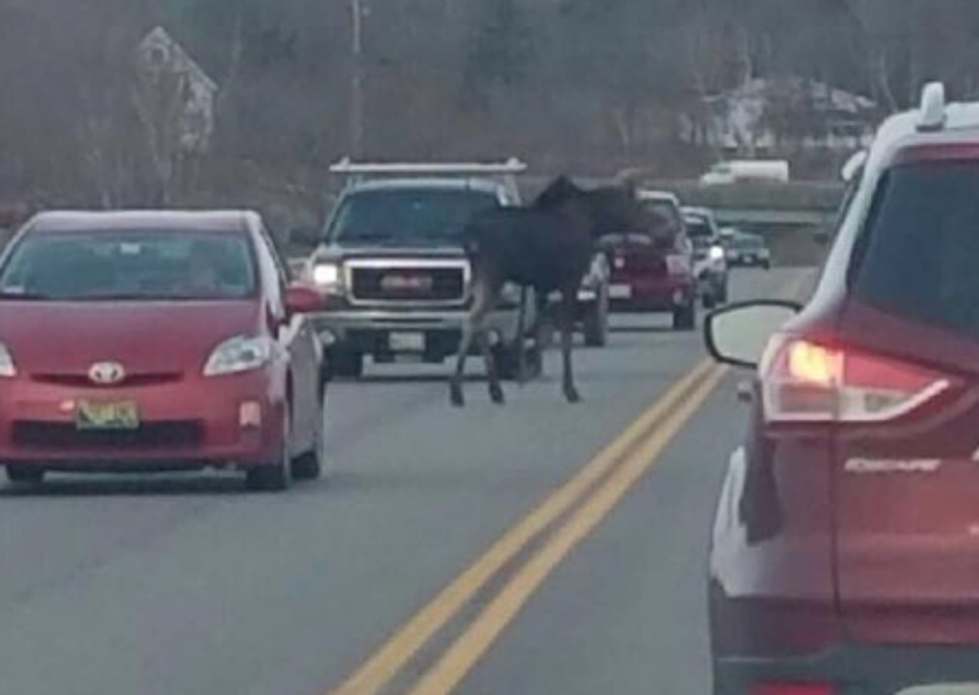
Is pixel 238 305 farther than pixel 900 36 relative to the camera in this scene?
No

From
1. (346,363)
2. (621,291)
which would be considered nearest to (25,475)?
(346,363)

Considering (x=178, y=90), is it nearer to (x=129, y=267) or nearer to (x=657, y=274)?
(x=657, y=274)

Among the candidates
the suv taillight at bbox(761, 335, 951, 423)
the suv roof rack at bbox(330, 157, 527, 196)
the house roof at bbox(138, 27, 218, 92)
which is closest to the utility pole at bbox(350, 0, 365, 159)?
the house roof at bbox(138, 27, 218, 92)

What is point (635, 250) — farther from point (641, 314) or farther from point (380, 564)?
point (380, 564)

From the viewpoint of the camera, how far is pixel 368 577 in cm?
1675

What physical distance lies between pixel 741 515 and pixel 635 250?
40.2 meters

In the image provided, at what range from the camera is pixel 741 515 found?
27.1 feet

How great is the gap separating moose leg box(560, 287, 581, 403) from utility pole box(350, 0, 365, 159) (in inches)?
1655

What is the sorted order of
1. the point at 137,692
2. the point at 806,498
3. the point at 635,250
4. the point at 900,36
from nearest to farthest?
the point at 806,498, the point at 137,692, the point at 635,250, the point at 900,36

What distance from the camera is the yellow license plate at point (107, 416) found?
68.0ft

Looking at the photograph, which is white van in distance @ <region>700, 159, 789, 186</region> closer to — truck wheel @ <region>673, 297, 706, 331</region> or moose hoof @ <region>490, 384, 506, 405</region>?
truck wheel @ <region>673, 297, 706, 331</region>

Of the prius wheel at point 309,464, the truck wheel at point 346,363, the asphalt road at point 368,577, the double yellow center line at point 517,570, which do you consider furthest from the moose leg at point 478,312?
the prius wheel at point 309,464

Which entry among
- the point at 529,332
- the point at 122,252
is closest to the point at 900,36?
the point at 529,332

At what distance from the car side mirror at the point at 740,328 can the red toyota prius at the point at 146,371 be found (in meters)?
11.2
